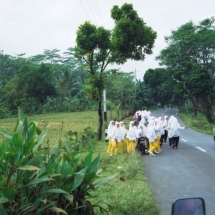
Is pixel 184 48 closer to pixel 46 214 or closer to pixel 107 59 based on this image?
pixel 107 59

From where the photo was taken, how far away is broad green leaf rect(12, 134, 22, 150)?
4.44m

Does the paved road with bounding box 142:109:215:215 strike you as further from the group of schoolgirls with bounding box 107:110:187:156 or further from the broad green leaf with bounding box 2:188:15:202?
the broad green leaf with bounding box 2:188:15:202

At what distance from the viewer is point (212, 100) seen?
131 ft

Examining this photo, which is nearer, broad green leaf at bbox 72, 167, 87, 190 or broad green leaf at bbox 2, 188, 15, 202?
broad green leaf at bbox 2, 188, 15, 202

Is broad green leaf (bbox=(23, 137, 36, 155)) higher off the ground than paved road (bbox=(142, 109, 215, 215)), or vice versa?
broad green leaf (bbox=(23, 137, 36, 155))

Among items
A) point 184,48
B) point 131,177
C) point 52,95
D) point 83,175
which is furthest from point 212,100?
point 83,175

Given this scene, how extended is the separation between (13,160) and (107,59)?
1543 cm

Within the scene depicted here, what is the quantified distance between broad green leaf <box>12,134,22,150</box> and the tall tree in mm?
14188

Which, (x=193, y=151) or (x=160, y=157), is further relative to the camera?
(x=193, y=151)

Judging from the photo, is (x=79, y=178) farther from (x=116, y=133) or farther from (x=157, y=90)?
(x=157, y=90)

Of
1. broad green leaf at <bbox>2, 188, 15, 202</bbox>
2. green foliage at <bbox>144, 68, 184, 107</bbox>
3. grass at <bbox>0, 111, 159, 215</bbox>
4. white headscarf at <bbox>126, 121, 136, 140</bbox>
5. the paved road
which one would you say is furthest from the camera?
green foliage at <bbox>144, 68, 184, 107</bbox>

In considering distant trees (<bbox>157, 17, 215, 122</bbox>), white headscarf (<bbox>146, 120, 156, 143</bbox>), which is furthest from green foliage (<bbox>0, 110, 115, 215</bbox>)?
distant trees (<bbox>157, 17, 215, 122</bbox>)

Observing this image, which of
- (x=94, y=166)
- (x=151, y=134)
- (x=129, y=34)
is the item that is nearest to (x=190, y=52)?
(x=129, y=34)

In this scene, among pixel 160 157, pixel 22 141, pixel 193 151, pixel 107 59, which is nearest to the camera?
pixel 22 141
